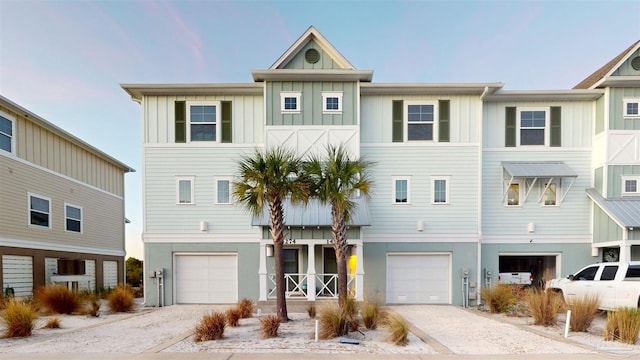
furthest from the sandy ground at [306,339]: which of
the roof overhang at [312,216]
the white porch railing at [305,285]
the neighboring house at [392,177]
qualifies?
the roof overhang at [312,216]

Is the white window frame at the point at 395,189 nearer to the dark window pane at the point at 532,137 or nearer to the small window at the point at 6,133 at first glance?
the dark window pane at the point at 532,137

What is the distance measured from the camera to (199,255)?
14789mm

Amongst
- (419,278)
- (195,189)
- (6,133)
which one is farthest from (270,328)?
(6,133)

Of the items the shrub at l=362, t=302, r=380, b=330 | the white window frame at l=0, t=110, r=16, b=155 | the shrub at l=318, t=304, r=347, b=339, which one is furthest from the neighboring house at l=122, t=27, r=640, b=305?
the shrub at l=318, t=304, r=347, b=339

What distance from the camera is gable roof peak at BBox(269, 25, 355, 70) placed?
554 inches

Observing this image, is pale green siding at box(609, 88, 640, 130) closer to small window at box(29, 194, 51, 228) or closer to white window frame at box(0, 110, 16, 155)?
white window frame at box(0, 110, 16, 155)

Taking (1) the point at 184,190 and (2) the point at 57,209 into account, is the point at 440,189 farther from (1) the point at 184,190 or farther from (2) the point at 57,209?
(2) the point at 57,209

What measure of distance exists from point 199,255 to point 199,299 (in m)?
1.81

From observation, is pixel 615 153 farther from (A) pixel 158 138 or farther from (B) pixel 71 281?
(B) pixel 71 281

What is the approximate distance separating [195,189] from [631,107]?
18099mm

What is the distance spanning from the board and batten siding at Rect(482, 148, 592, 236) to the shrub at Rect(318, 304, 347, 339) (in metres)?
8.90

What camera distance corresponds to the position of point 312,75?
14.1 meters

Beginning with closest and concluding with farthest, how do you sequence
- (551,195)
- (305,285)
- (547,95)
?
(305,285) < (547,95) < (551,195)

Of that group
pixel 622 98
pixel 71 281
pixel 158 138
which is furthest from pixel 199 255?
pixel 622 98
